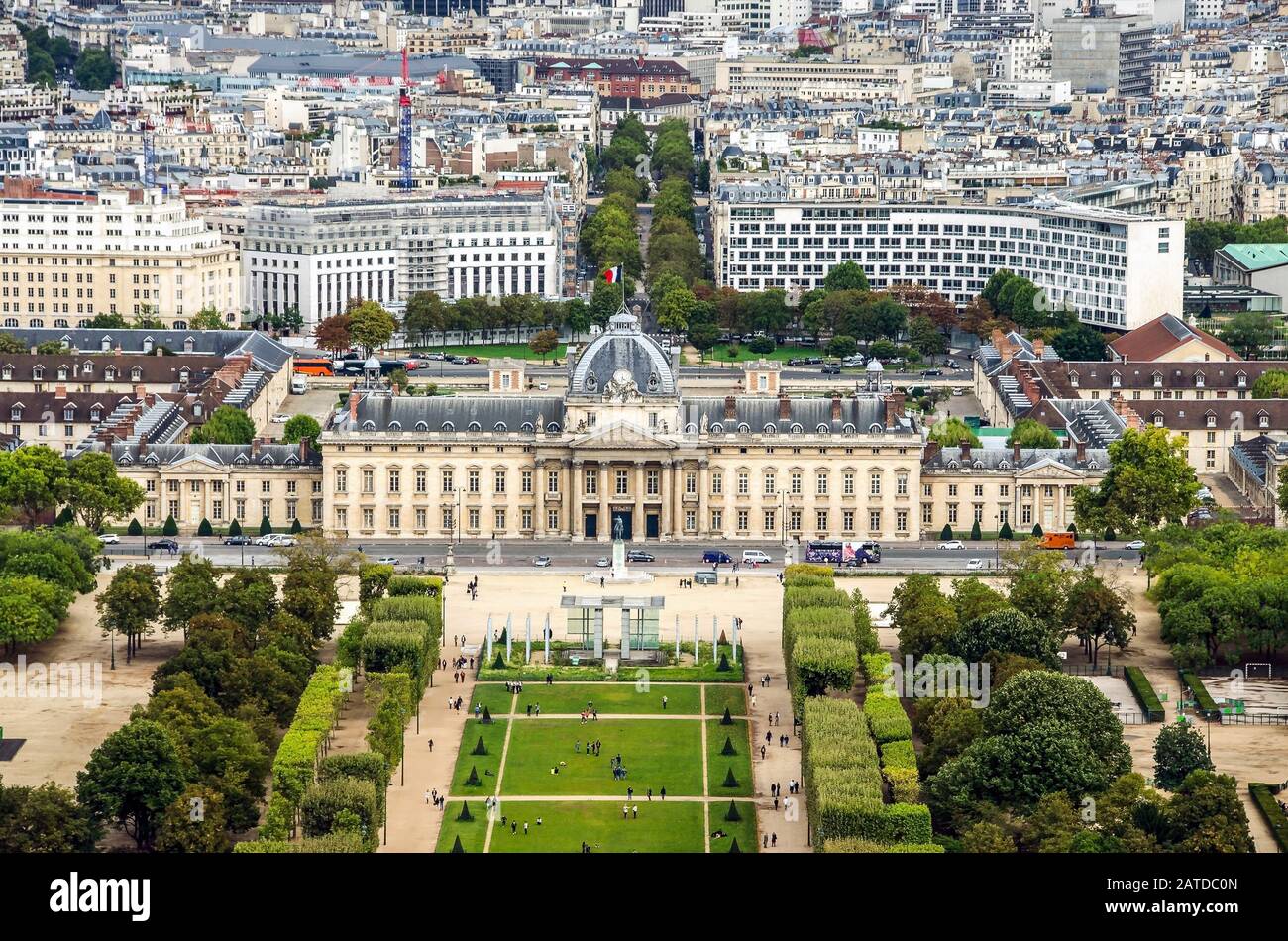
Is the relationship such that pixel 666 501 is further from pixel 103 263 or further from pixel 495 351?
pixel 103 263

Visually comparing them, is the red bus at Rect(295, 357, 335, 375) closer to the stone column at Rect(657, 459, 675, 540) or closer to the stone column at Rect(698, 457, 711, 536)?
the stone column at Rect(657, 459, 675, 540)

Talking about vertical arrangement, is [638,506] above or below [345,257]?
below

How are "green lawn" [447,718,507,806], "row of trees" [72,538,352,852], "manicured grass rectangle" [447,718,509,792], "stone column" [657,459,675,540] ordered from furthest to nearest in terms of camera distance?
"stone column" [657,459,675,540]
"green lawn" [447,718,507,806]
"manicured grass rectangle" [447,718,509,792]
"row of trees" [72,538,352,852]

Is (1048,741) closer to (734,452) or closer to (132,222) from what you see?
(734,452)

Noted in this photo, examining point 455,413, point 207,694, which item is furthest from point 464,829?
point 455,413

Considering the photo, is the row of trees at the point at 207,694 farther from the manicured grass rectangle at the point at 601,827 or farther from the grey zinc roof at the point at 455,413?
the grey zinc roof at the point at 455,413

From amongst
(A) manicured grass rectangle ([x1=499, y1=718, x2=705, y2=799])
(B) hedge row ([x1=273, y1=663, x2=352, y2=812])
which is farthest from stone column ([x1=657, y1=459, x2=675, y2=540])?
(A) manicured grass rectangle ([x1=499, y1=718, x2=705, y2=799])

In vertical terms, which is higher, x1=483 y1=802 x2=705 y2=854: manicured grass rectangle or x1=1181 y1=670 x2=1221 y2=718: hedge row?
x1=483 y1=802 x2=705 y2=854: manicured grass rectangle

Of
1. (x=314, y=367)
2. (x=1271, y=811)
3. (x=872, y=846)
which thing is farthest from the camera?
(x=314, y=367)
